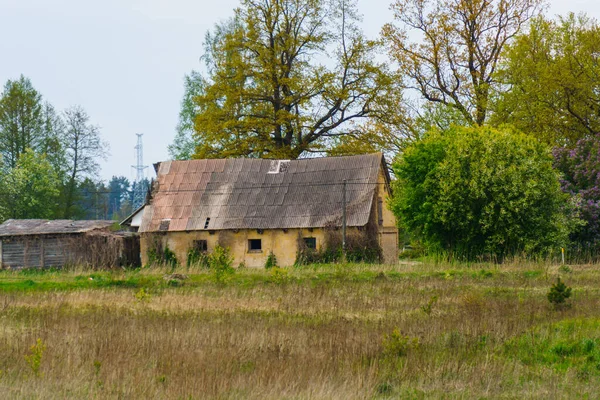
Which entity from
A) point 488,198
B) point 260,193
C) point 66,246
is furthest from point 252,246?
point 488,198

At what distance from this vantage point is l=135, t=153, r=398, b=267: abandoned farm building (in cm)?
3612

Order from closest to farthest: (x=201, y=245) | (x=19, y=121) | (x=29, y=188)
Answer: (x=201, y=245), (x=29, y=188), (x=19, y=121)

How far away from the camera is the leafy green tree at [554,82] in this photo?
38812 mm

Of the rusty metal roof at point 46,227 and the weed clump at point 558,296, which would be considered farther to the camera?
the rusty metal roof at point 46,227

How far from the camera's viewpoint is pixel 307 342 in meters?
13.7

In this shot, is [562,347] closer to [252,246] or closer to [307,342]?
[307,342]

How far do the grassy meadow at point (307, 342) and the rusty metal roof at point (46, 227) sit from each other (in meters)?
15.8

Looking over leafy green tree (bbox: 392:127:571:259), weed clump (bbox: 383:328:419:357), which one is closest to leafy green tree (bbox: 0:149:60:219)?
leafy green tree (bbox: 392:127:571:259)

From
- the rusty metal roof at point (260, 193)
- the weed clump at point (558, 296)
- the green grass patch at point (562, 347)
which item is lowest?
the green grass patch at point (562, 347)

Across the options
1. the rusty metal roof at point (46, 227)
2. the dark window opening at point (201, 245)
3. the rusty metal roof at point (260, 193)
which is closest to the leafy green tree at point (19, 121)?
the rusty metal roof at point (46, 227)

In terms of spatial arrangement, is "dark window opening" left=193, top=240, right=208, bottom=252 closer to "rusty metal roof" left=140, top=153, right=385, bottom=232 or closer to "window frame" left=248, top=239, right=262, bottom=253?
"rusty metal roof" left=140, top=153, right=385, bottom=232

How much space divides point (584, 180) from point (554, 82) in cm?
506

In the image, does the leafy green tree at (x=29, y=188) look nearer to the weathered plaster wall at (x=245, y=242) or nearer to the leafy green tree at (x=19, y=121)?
the leafy green tree at (x=19, y=121)

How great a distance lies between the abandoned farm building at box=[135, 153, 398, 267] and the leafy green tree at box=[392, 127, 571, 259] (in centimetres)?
358
